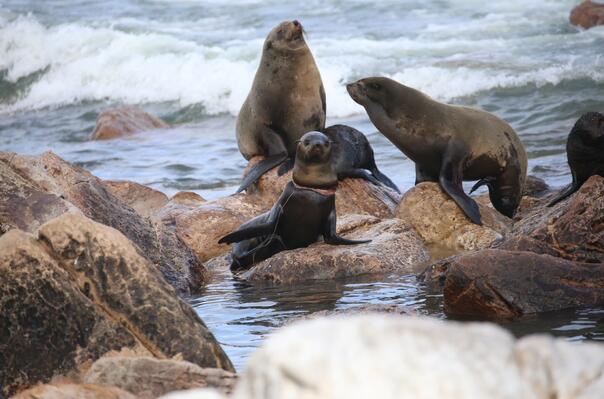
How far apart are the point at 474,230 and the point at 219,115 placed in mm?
12988

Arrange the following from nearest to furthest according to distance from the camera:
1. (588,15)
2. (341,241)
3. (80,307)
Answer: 1. (80,307)
2. (341,241)
3. (588,15)

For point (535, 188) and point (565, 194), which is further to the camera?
point (535, 188)

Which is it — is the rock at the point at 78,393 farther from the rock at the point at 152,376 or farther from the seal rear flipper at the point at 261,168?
the seal rear flipper at the point at 261,168

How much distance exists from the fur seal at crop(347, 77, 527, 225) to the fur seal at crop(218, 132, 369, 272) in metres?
1.45

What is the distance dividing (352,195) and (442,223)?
1.23 meters

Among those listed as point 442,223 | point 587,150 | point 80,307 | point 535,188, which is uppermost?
point 80,307

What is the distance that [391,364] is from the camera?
219 centimetres

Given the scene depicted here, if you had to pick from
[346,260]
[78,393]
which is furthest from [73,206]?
[78,393]

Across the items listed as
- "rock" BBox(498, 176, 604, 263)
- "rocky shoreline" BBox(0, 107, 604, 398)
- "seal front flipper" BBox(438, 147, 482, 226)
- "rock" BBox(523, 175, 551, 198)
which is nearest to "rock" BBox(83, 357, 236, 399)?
"rocky shoreline" BBox(0, 107, 604, 398)

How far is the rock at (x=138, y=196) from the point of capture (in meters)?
11.4

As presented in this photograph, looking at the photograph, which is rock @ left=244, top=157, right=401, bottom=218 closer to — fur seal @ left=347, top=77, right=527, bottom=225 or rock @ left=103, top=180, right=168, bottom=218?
fur seal @ left=347, top=77, right=527, bottom=225

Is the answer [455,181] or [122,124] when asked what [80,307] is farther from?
[122,124]

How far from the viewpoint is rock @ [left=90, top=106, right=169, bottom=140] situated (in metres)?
19.5

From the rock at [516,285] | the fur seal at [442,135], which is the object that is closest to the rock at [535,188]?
the fur seal at [442,135]
